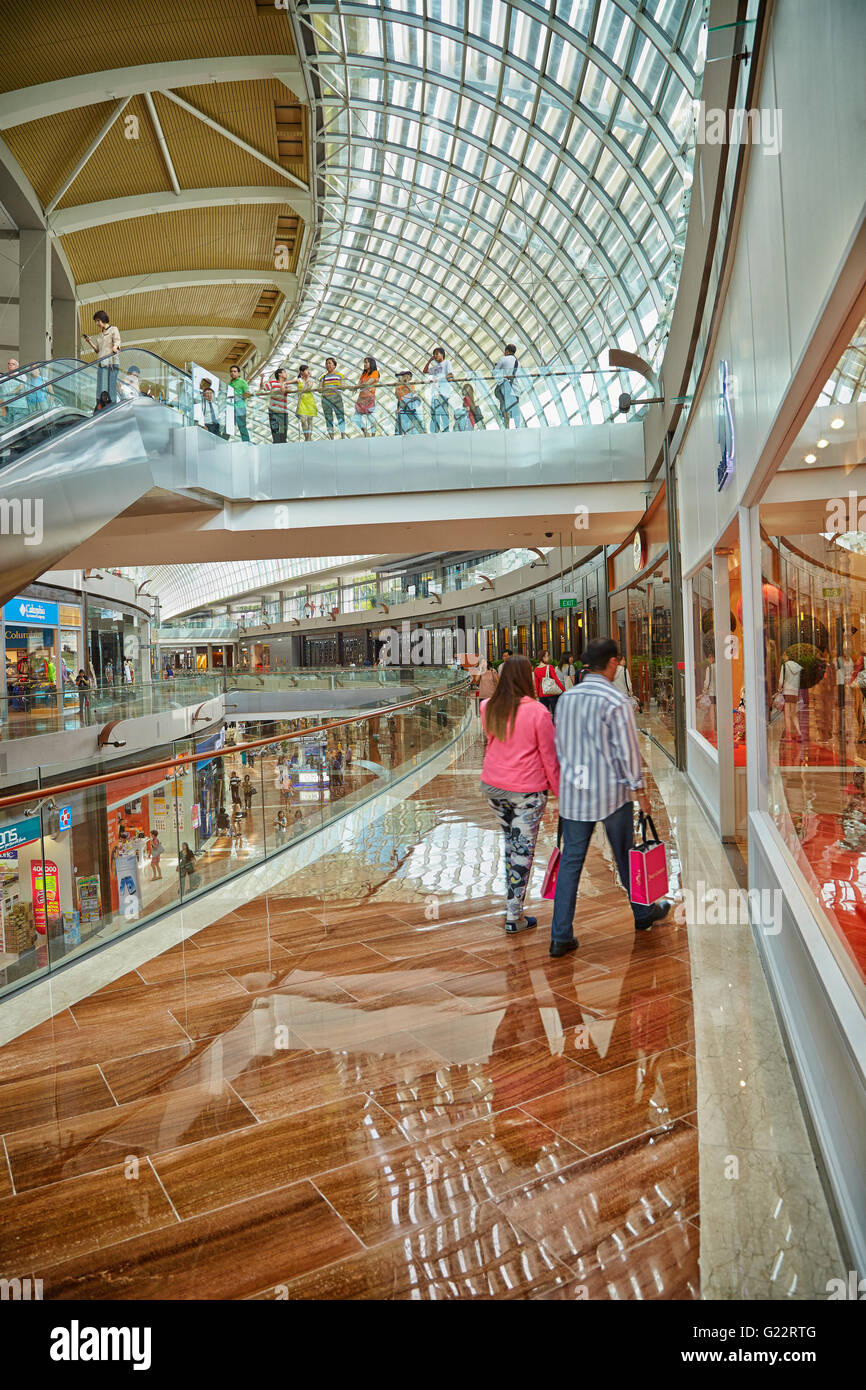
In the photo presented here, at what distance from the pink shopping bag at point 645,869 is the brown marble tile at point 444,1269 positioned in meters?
2.54

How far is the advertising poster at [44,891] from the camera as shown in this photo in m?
3.86

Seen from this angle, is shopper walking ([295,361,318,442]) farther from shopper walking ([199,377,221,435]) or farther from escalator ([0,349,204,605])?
escalator ([0,349,204,605])

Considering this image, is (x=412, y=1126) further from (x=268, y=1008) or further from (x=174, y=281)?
(x=174, y=281)

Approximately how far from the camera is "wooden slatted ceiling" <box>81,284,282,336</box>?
28.6 m

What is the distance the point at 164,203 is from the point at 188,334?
9.31 meters

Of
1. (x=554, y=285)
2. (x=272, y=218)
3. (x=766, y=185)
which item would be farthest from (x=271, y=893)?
(x=272, y=218)

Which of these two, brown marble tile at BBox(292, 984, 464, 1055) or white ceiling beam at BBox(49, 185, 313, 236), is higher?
white ceiling beam at BBox(49, 185, 313, 236)

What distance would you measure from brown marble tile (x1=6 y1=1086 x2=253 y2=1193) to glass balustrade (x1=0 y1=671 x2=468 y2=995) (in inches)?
40.3

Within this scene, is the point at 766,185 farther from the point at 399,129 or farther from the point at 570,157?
the point at 399,129

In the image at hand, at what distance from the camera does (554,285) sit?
24047 millimetres

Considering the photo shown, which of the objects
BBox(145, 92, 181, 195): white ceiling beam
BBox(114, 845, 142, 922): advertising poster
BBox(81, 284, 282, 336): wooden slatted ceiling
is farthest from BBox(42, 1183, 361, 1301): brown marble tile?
BBox(81, 284, 282, 336): wooden slatted ceiling

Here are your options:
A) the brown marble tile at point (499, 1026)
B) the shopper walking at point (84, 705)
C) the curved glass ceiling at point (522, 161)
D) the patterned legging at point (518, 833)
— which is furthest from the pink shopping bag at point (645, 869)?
the shopper walking at point (84, 705)

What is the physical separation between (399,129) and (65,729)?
61.3ft
